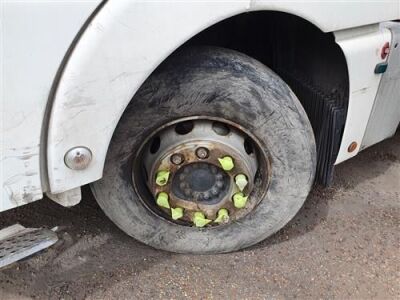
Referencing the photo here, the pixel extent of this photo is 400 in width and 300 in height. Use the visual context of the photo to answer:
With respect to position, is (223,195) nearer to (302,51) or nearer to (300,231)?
(300,231)

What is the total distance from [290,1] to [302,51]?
660 millimetres

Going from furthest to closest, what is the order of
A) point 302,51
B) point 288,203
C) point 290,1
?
1. point 302,51
2. point 288,203
3. point 290,1

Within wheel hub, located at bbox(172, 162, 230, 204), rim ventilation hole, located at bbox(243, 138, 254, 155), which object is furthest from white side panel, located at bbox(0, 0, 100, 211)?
rim ventilation hole, located at bbox(243, 138, 254, 155)

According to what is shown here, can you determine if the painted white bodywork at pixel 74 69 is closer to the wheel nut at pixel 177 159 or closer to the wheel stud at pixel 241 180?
the wheel nut at pixel 177 159

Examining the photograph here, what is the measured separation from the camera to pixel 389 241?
272cm

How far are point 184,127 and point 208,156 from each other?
0.17 m

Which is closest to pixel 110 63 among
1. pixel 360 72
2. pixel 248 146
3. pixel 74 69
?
pixel 74 69

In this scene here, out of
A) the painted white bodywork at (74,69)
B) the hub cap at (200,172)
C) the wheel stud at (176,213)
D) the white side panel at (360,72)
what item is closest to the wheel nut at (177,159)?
the hub cap at (200,172)

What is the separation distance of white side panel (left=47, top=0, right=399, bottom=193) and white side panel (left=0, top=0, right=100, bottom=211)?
0.05m

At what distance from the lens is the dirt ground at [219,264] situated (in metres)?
2.30

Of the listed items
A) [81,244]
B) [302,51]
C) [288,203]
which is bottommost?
[81,244]

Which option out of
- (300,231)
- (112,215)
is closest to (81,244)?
(112,215)

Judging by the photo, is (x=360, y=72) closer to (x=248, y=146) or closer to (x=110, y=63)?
(x=248, y=146)

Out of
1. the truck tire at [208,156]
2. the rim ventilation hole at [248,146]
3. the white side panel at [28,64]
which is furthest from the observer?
the rim ventilation hole at [248,146]
